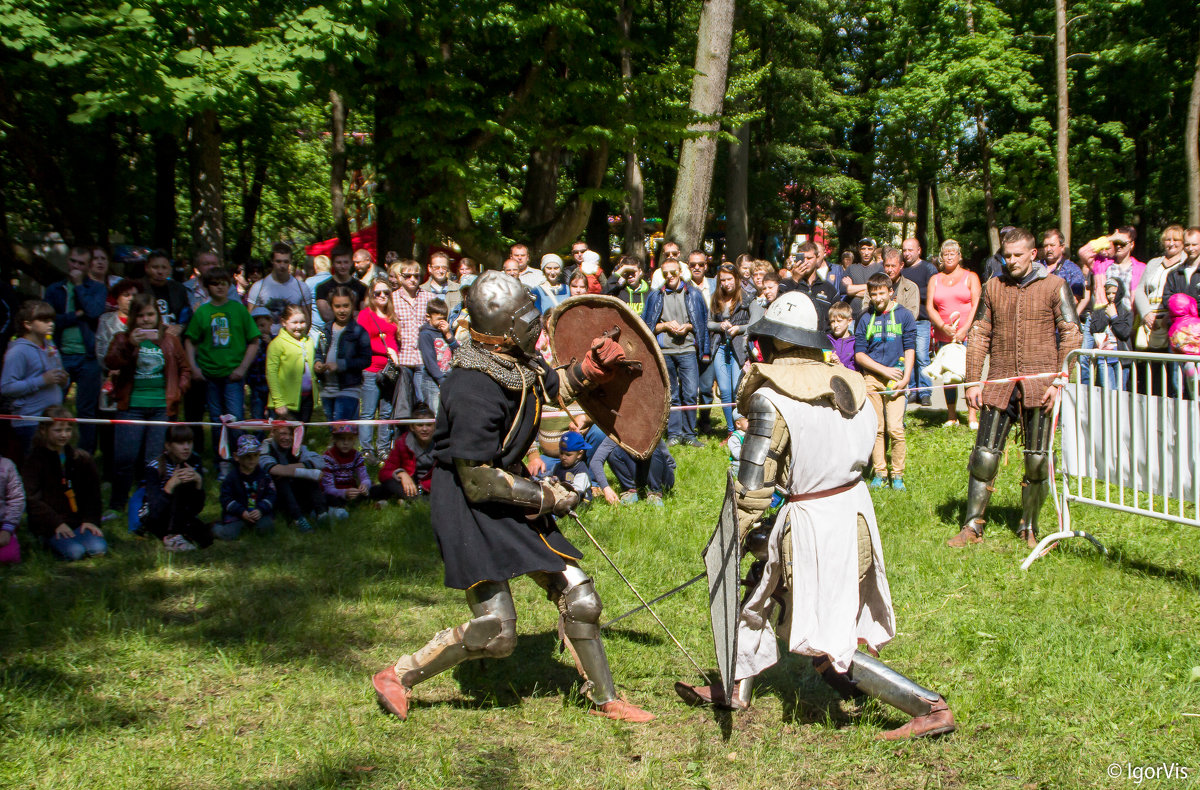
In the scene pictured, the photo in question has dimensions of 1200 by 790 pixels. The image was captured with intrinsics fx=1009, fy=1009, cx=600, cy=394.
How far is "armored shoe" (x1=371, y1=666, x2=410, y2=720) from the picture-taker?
161 inches

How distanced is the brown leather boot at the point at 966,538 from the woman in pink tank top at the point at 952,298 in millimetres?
3562

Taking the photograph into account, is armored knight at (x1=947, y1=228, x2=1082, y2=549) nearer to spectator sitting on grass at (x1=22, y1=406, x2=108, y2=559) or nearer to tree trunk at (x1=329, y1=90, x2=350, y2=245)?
spectator sitting on grass at (x1=22, y1=406, x2=108, y2=559)

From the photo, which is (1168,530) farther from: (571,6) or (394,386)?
(571,6)

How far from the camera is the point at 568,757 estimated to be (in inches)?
151

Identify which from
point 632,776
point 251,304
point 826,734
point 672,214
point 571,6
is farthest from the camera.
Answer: point 672,214

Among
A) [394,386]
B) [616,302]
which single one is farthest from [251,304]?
[616,302]

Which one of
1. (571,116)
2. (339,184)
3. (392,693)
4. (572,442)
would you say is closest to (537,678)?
(392,693)

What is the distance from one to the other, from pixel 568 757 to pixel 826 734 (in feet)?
3.38

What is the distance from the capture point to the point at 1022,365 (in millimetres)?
6246

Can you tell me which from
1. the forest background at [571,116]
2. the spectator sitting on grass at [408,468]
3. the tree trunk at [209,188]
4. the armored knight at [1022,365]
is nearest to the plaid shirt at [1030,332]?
the armored knight at [1022,365]

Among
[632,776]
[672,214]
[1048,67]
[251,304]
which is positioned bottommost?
[632,776]

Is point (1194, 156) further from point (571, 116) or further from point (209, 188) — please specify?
point (209, 188)

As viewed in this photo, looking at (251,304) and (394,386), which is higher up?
(251,304)

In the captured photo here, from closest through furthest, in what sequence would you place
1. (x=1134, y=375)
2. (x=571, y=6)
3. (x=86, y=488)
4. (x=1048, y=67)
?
(x=1134, y=375)
(x=86, y=488)
(x=571, y=6)
(x=1048, y=67)
